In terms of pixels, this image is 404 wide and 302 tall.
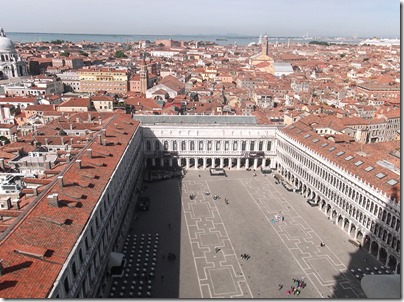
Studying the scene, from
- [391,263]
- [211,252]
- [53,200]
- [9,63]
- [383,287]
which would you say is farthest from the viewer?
[9,63]

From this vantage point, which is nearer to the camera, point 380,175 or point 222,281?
point 222,281

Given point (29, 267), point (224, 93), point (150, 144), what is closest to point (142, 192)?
point (150, 144)

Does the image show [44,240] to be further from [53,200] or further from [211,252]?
[211,252]

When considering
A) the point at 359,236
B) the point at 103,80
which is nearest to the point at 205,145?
the point at 359,236

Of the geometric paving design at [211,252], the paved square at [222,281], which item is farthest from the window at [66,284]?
the paved square at [222,281]

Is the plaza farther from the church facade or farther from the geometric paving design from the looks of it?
the church facade

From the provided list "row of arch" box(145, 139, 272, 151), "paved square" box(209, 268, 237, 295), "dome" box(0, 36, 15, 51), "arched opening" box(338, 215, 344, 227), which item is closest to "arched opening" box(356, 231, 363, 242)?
"arched opening" box(338, 215, 344, 227)

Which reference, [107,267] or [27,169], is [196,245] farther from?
[27,169]
